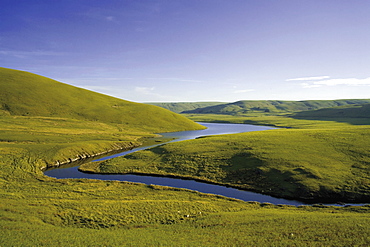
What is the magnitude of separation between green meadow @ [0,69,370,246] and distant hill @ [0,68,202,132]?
170 feet

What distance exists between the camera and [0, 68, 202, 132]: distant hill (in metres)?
118

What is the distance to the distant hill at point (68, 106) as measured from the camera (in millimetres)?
118012

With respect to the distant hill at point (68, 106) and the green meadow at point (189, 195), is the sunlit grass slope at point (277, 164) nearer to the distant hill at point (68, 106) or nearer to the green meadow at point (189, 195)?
the green meadow at point (189, 195)

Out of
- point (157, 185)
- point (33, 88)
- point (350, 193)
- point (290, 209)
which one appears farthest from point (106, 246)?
point (33, 88)

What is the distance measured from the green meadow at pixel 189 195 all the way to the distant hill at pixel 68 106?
170ft

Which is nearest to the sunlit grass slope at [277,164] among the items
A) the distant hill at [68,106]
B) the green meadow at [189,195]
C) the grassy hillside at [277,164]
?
the grassy hillside at [277,164]

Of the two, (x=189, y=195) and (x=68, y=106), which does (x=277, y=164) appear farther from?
(x=68, y=106)

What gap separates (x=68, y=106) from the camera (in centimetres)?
13150

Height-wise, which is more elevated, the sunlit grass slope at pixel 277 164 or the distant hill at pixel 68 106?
the distant hill at pixel 68 106

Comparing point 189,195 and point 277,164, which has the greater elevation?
point 277,164

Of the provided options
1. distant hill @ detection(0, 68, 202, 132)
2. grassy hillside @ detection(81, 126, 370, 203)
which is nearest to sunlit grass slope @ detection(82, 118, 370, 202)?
grassy hillside @ detection(81, 126, 370, 203)

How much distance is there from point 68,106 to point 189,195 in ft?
403

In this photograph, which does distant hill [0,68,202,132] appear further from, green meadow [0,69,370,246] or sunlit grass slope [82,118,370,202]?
sunlit grass slope [82,118,370,202]

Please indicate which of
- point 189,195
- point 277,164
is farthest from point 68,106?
point 277,164
